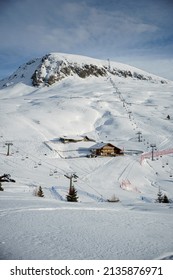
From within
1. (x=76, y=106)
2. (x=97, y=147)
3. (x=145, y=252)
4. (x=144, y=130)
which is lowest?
(x=145, y=252)

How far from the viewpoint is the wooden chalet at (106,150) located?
57.1 meters

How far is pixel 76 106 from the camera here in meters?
95.7

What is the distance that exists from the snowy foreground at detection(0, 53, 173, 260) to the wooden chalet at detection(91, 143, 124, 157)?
2.16 m

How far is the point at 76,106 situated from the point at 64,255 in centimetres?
9136

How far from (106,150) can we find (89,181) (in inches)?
829

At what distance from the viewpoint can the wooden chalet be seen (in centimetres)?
5706

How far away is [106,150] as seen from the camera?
57.5 meters

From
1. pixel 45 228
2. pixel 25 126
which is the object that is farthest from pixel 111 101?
pixel 45 228

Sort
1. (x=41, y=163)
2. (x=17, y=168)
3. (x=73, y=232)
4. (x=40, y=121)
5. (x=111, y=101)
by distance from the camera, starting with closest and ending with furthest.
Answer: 1. (x=73, y=232)
2. (x=17, y=168)
3. (x=41, y=163)
4. (x=40, y=121)
5. (x=111, y=101)

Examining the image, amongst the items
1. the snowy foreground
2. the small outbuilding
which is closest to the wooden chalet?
the snowy foreground

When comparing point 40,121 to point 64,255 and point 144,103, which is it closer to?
point 144,103

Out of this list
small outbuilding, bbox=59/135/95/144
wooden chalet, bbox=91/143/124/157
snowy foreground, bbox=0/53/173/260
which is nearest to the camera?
snowy foreground, bbox=0/53/173/260

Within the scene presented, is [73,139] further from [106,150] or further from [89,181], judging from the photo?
[89,181]

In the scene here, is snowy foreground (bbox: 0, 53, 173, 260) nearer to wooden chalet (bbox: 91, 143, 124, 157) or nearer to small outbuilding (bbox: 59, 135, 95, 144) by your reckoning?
small outbuilding (bbox: 59, 135, 95, 144)
